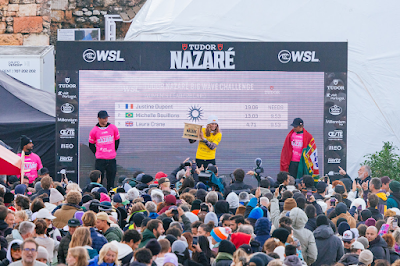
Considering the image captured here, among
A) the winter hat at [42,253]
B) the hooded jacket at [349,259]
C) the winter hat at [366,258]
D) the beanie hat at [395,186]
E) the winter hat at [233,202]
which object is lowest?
the hooded jacket at [349,259]

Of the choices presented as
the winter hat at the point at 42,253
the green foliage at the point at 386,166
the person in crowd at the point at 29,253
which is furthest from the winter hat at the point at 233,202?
the green foliage at the point at 386,166

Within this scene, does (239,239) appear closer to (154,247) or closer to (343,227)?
(154,247)

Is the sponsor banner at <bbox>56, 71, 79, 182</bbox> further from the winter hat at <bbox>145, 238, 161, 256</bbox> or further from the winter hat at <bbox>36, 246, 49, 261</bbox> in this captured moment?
the winter hat at <bbox>145, 238, 161, 256</bbox>

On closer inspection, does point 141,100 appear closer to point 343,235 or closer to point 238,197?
point 238,197

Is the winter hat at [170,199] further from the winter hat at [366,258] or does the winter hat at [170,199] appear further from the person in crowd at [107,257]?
the winter hat at [366,258]

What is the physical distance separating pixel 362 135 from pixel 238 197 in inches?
309

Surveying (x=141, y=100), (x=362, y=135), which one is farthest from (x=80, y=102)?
(x=362, y=135)

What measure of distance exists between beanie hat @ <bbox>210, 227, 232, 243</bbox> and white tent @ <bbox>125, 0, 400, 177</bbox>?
1000 centimetres

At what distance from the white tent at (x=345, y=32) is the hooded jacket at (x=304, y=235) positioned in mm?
9378

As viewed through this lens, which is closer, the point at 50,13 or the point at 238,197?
the point at 238,197

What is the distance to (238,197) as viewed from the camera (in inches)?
365

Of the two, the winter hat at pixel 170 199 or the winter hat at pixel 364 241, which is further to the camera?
the winter hat at pixel 170 199

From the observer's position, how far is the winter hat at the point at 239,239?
6.64 meters

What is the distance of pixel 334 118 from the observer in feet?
45.1
